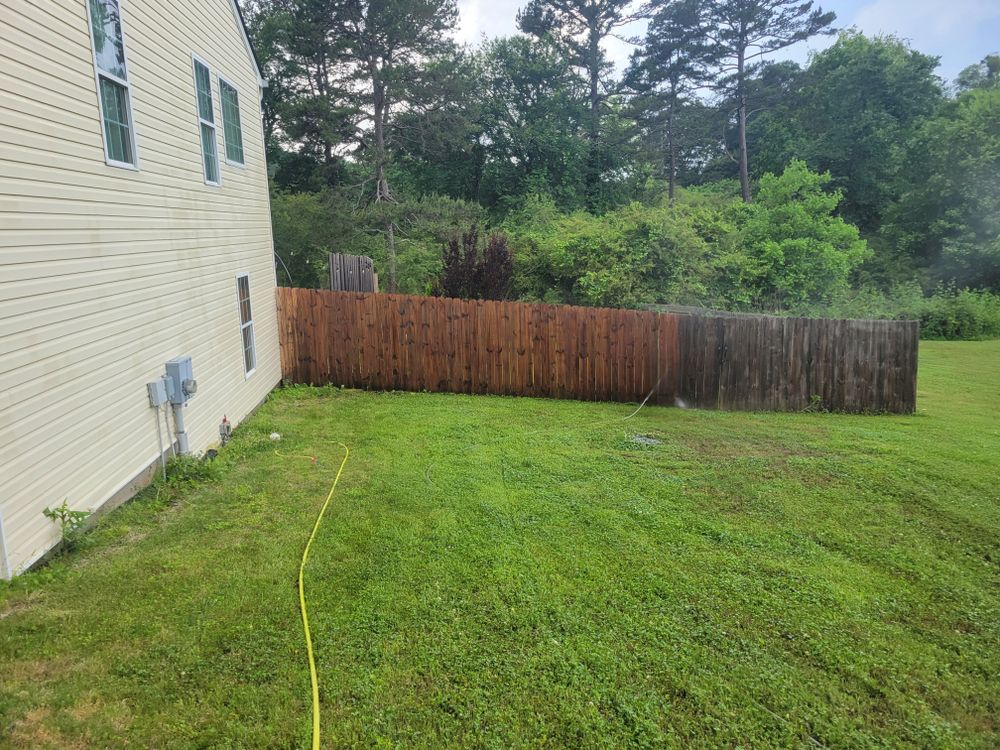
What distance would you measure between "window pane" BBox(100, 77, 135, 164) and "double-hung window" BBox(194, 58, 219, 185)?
1.90 meters

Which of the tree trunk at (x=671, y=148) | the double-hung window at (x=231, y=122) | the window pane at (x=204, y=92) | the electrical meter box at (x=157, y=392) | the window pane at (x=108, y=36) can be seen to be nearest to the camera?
the window pane at (x=108, y=36)

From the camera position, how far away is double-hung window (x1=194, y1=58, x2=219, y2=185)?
23.1ft

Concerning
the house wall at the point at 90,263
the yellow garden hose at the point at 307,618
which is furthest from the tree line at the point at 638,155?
the yellow garden hose at the point at 307,618

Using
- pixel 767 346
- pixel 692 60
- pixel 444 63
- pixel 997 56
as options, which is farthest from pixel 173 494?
pixel 997 56

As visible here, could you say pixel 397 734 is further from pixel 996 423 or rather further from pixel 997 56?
pixel 997 56

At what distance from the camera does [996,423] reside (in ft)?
29.8

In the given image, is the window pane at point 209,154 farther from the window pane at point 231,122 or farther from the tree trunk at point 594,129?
the tree trunk at point 594,129

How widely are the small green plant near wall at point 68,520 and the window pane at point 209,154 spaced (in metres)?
4.43

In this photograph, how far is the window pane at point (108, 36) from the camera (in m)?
4.70

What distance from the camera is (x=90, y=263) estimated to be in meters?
4.54

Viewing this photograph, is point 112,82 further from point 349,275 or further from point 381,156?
point 381,156

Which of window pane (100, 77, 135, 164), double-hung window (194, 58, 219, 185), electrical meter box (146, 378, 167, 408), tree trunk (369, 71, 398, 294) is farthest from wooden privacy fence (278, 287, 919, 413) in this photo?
tree trunk (369, 71, 398, 294)

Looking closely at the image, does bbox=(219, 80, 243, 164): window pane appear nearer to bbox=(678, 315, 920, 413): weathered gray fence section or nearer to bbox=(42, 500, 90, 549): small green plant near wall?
bbox=(42, 500, 90, 549): small green plant near wall

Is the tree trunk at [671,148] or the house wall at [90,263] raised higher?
the tree trunk at [671,148]
